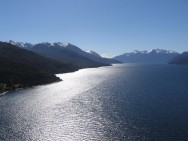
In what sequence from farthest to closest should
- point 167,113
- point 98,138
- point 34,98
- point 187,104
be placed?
point 34,98, point 187,104, point 167,113, point 98,138

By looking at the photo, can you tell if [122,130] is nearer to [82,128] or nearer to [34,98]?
[82,128]

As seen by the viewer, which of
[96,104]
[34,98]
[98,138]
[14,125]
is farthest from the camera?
[34,98]

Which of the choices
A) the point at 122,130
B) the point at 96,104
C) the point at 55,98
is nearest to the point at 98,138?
the point at 122,130

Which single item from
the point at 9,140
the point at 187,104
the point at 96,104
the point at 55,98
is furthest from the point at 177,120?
the point at 55,98

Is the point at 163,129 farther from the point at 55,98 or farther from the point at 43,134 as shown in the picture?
the point at 55,98

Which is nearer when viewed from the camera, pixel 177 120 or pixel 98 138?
pixel 98 138

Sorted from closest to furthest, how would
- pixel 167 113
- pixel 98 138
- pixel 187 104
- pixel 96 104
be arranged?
1. pixel 98 138
2. pixel 167 113
3. pixel 187 104
4. pixel 96 104

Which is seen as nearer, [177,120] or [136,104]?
[177,120]

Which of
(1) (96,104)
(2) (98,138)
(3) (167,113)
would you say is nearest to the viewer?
(2) (98,138)
